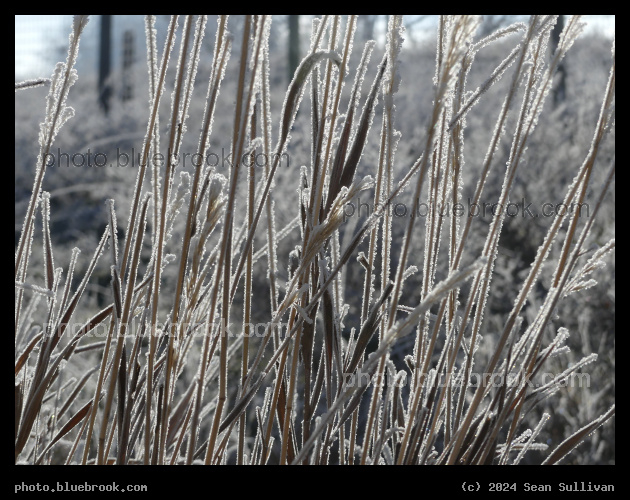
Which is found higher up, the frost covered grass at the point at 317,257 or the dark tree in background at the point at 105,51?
the dark tree in background at the point at 105,51

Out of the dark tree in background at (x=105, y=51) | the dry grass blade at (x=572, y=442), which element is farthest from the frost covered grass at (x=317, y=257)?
the dark tree in background at (x=105, y=51)

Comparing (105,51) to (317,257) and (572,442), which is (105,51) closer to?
(317,257)

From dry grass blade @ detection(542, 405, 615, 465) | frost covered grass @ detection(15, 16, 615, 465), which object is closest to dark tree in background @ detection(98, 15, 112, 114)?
frost covered grass @ detection(15, 16, 615, 465)

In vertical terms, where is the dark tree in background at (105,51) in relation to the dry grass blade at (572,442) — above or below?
above

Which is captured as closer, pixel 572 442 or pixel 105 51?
pixel 572 442

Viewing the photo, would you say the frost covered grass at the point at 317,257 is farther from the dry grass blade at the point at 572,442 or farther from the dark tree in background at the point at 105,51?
the dark tree in background at the point at 105,51

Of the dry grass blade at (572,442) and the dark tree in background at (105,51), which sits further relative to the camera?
the dark tree in background at (105,51)

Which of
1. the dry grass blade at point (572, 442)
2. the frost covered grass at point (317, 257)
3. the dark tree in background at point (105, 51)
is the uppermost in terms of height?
the dark tree in background at point (105, 51)

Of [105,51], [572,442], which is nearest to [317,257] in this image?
[572,442]

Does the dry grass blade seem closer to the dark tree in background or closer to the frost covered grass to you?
the frost covered grass

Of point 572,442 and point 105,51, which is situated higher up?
point 105,51

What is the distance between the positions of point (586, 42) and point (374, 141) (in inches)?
318
